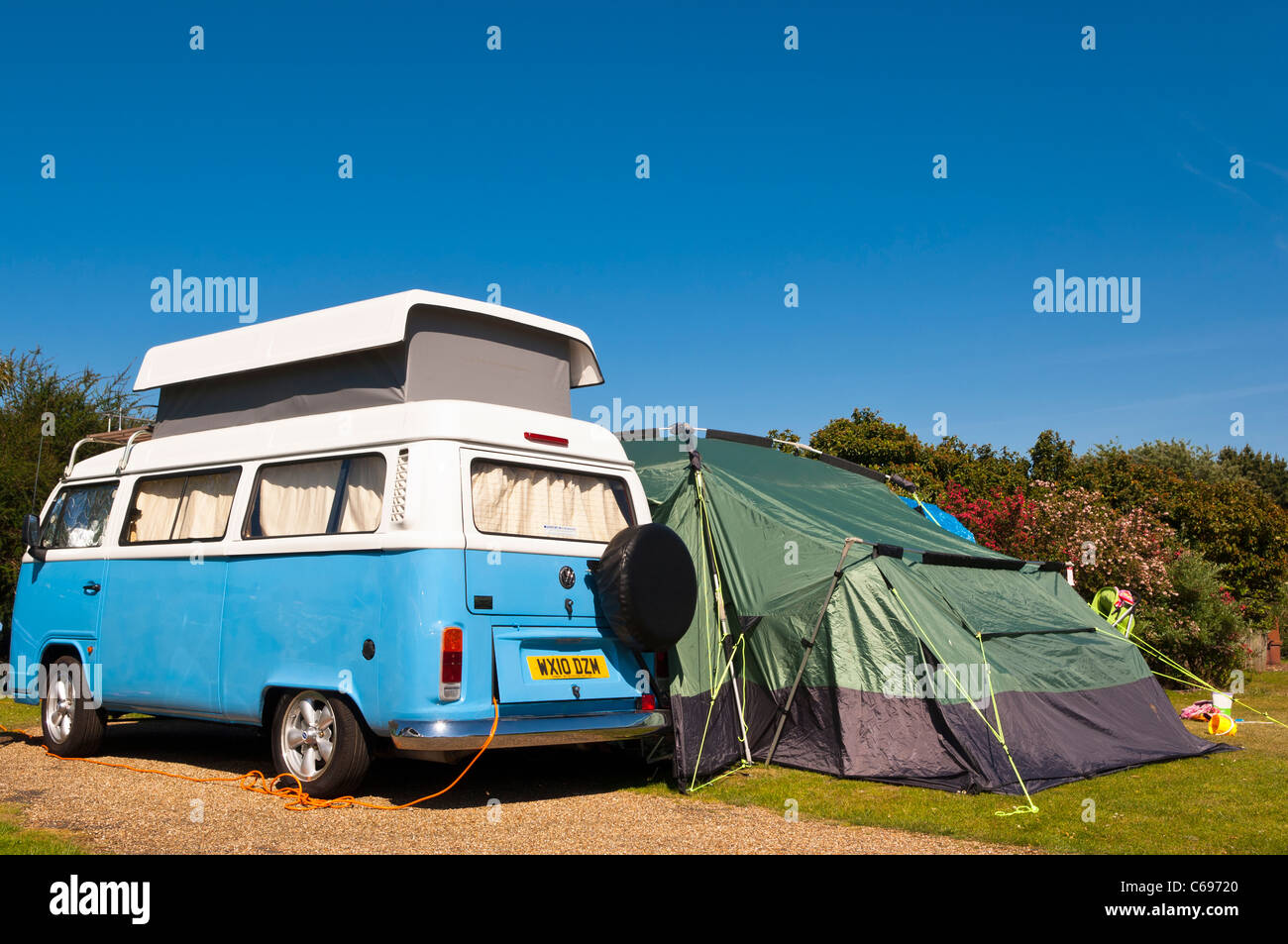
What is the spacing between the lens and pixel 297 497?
7812 mm

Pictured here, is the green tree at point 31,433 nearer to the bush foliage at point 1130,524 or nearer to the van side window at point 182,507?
the van side window at point 182,507

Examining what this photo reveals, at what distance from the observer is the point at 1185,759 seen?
9523 millimetres

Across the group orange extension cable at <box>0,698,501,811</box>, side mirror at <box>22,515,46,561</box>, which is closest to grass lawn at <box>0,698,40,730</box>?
side mirror at <box>22,515,46,561</box>

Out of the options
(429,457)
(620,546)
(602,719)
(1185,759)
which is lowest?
(1185,759)

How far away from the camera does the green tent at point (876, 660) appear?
8211mm

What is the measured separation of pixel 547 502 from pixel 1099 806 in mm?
4419

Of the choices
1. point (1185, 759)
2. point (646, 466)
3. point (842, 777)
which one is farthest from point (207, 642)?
point (1185, 759)

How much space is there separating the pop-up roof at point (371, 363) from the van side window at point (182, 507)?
0.52 meters

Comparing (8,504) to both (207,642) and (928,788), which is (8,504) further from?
(928,788)

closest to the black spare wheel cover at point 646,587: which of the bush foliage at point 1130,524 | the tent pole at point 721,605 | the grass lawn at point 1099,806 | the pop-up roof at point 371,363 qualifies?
the tent pole at point 721,605

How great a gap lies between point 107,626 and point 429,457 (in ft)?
13.0

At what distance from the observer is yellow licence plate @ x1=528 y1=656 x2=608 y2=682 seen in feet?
23.6

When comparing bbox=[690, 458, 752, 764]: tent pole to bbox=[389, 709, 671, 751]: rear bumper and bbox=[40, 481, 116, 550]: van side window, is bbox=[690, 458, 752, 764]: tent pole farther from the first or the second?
bbox=[40, 481, 116, 550]: van side window

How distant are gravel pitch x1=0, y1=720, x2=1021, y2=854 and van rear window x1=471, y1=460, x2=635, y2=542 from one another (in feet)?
6.22
